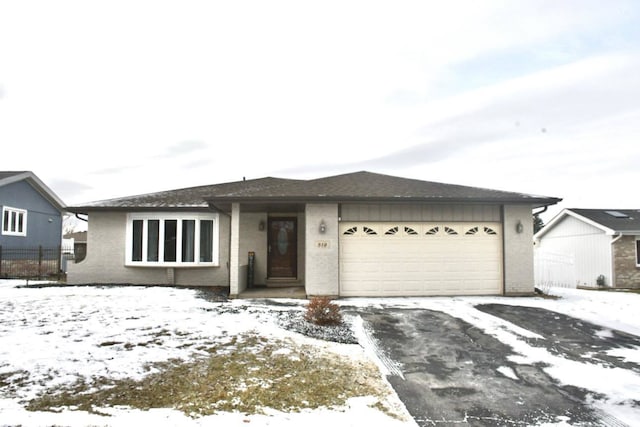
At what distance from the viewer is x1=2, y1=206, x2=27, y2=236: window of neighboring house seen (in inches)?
623

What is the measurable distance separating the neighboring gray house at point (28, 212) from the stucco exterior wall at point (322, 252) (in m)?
11.5

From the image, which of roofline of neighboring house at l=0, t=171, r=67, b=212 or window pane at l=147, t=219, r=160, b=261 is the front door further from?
roofline of neighboring house at l=0, t=171, r=67, b=212

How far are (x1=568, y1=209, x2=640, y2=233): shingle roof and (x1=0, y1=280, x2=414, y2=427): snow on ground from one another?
1780cm

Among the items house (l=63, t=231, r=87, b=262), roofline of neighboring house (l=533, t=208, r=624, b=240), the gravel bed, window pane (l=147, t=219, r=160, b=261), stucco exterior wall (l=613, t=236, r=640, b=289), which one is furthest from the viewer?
roofline of neighboring house (l=533, t=208, r=624, b=240)

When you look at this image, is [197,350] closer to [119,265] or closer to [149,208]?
[149,208]

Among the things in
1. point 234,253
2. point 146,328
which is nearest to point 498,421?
point 146,328

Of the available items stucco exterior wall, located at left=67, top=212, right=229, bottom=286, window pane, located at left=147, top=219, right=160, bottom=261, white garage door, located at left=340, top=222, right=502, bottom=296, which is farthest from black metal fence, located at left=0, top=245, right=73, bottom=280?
white garage door, located at left=340, top=222, right=502, bottom=296

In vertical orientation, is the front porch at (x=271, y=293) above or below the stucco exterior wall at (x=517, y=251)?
below

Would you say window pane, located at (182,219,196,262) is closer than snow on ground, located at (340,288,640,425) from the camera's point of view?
No

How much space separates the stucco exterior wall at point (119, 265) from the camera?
11953 mm

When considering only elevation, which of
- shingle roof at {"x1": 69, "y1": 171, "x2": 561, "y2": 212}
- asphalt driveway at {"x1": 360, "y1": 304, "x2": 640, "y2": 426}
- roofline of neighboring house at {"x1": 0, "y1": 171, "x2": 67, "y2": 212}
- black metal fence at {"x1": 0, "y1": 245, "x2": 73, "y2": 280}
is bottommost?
asphalt driveway at {"x1": 360, "y1": 304, "x2": 640, "y2": 426}

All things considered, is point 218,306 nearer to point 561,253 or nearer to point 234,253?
point 234,253

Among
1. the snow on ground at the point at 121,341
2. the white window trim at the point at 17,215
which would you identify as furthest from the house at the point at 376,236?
the white window trim at the point at 17,215

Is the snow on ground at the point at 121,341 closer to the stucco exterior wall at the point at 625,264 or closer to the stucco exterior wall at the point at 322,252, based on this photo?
the stucco exterior wall at the point at 322,252
